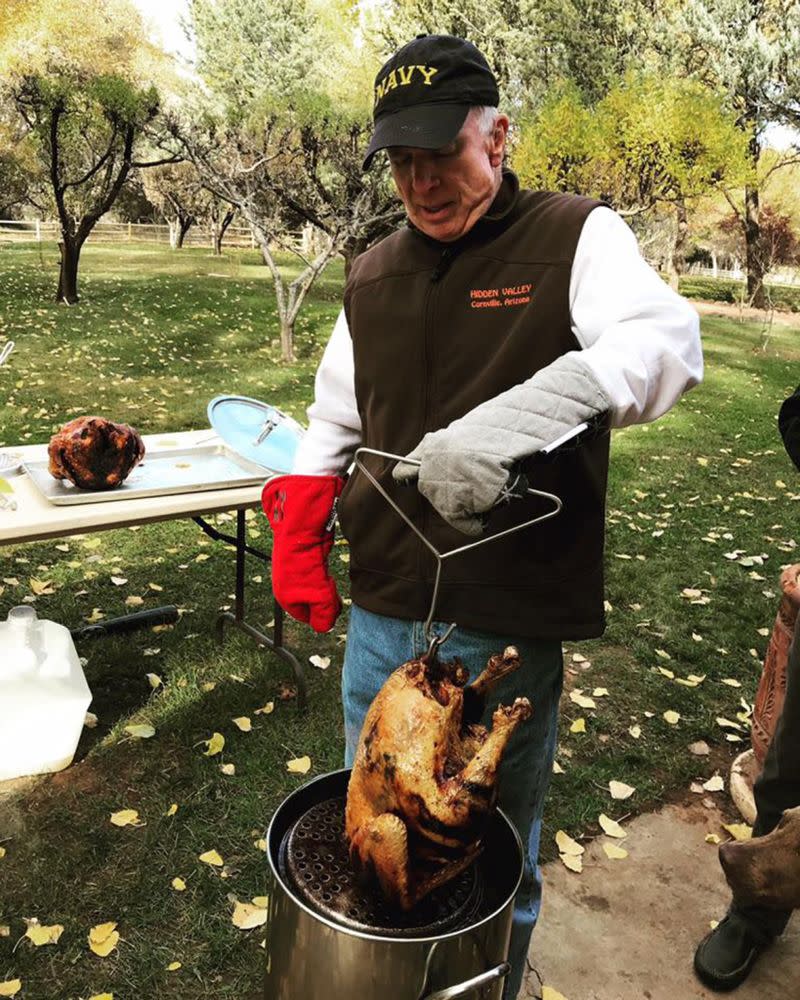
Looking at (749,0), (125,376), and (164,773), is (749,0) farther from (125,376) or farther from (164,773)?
(164,773)

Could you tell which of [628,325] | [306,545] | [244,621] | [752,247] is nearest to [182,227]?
[752,247]

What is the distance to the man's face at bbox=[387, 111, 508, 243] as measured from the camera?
1846 millimetres

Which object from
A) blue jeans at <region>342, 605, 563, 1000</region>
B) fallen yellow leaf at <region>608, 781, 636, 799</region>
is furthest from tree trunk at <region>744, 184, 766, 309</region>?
blue jeans at <region>342, 605, 563, 1000</region>

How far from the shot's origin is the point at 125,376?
11859 millimetres

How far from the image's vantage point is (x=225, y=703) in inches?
166

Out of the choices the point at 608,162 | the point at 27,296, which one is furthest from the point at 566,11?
the point at 27,296

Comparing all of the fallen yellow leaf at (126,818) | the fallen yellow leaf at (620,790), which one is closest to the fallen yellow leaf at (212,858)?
the fallen yellow leaf at (126,818)

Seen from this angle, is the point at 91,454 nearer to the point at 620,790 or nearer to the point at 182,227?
the point at 620,790

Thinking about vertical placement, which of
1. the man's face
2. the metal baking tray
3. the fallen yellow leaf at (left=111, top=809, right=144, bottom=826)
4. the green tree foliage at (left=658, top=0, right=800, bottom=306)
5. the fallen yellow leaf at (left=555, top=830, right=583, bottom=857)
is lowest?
the fallen yellow leaf at (left=555, top=830, right=583, bottom=857)

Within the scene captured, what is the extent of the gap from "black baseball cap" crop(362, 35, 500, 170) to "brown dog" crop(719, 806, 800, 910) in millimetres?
1647

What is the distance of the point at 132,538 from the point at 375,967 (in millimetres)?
5287

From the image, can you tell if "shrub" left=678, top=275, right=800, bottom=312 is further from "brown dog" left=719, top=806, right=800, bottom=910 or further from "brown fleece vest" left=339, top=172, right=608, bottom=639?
"brown dog" left=719, top=806, right=800, bottom=910

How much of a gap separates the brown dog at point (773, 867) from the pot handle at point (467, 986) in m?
0.58

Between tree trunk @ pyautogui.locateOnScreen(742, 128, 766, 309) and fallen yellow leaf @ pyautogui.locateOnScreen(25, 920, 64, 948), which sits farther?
tree trunk @ pyautogui.locateOnScreen(742, 128, 766, 309)
